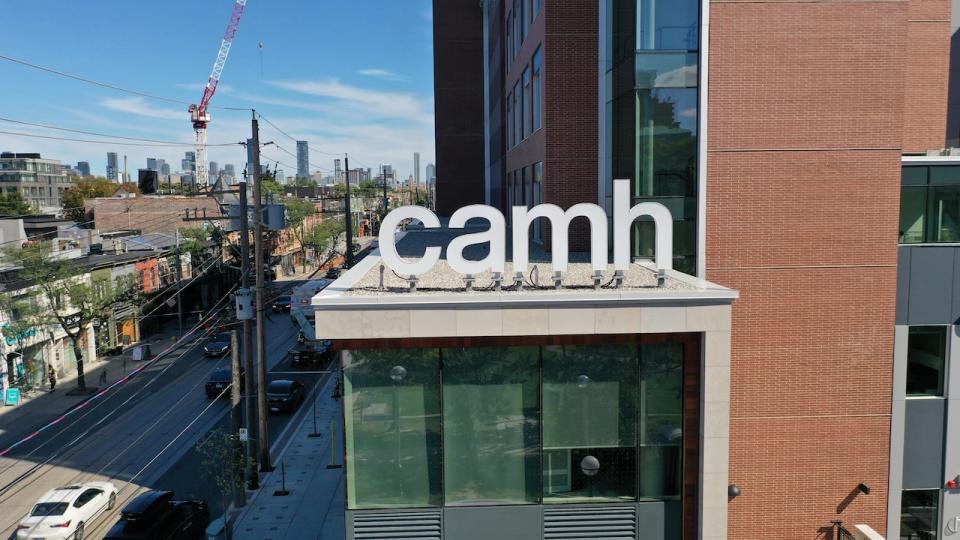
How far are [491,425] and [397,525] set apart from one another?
2.93 metres

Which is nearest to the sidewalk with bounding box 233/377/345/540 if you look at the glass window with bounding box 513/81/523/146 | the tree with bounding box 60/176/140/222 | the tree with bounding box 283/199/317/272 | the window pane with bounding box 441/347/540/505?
the window pane with bounding box 441/347/540/505

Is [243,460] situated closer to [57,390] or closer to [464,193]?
[57,390]

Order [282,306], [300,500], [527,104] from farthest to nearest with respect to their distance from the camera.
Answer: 1. [282,306]
2. [527,104]
3. [300,500]

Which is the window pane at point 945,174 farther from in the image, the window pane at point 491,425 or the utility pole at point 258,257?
the utility pole at point 258,257

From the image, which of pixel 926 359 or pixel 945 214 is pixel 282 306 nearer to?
pixel 926 359

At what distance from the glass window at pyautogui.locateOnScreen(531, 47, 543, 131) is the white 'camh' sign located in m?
11.3

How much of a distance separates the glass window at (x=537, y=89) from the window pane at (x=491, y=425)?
43.0 feet

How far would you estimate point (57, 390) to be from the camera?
146ft

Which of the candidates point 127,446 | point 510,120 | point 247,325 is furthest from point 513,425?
point 127,446

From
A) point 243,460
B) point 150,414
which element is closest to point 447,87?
point 150,414

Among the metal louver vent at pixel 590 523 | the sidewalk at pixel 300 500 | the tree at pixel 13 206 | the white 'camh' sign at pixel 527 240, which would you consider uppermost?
the tree at pixel 13 206

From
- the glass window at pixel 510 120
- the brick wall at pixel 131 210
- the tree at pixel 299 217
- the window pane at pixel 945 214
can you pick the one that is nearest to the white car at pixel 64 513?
the glass window at pixel 510 120

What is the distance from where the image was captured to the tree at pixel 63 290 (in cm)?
4272

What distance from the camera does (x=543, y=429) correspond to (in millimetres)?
15352
